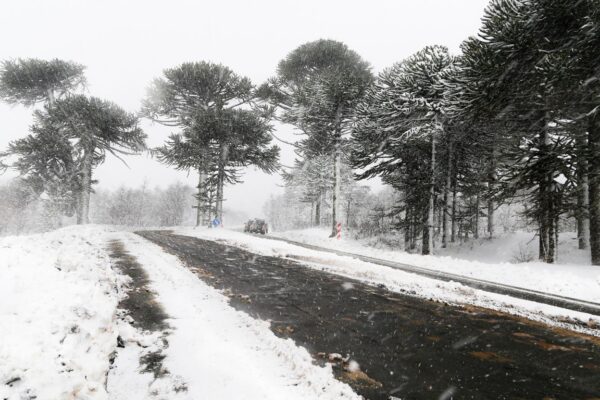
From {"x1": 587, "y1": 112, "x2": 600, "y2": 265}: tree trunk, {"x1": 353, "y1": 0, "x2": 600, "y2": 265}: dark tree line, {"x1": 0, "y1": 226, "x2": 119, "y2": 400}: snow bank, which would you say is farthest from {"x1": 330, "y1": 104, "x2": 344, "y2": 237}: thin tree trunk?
{"x1": 0, "y1": 226, "x2": 119, "y2": 400}: snow bank

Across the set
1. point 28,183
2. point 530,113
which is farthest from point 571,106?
point 28,183

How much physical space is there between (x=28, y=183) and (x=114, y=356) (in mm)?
27937

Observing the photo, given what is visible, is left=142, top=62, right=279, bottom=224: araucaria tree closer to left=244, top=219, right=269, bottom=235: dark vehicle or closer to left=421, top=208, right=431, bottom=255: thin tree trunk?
left=244, top=219, right=269, bottom=235: dark vehicle

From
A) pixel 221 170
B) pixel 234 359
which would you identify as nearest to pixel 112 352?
pixel 234 359

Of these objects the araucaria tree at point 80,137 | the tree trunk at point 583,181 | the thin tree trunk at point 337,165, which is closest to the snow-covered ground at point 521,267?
the tree trunk at point 583,181

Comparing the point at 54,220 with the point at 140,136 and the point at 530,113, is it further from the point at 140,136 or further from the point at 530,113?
the point at 530,113

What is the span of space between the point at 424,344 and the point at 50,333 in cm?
350

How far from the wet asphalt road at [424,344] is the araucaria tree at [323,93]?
14.7m

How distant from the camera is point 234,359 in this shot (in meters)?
3.20

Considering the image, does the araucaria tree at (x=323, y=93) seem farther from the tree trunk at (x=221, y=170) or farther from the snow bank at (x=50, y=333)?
the snow bank at (x=50, y=333)

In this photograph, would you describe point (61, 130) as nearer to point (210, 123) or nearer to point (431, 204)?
point (210, 123)

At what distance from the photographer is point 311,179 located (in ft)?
108

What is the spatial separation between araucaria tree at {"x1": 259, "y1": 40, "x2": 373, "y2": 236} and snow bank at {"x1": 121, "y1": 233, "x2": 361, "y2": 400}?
16.0 meters

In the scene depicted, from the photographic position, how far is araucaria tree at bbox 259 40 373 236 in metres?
19.0
